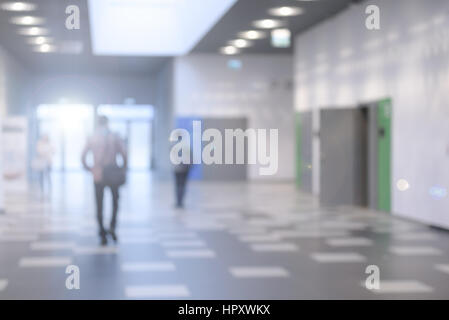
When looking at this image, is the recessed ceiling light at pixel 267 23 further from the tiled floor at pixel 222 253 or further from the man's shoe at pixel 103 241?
the man's shoe at pixel 103 241

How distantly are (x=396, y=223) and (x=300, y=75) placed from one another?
34.0ft

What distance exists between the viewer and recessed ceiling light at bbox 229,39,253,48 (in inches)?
976

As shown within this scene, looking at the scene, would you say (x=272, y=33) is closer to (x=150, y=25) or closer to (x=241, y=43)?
(x=241, y=43)

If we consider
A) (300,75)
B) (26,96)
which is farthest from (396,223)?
(26,96)

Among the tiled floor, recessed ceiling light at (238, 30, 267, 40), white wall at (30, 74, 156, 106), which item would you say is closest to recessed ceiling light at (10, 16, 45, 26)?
the tiled floor

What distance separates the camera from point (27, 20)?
18.6m

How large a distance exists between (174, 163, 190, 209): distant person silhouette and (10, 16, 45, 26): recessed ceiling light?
16.0 feet

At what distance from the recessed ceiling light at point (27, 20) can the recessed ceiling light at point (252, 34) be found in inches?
268

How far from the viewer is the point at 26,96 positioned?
110 ft

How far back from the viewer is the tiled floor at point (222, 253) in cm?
793

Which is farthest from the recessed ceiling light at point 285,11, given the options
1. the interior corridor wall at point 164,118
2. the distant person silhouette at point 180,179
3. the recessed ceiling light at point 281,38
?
the interior corridor wall at point 164,118

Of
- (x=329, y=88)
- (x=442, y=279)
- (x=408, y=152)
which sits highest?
(x=329, y=88)

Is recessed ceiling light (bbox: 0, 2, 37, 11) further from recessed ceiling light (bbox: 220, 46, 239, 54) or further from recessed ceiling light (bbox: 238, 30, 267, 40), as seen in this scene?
recessed ceiling light (bbox: 220, 46, 239, 54)
